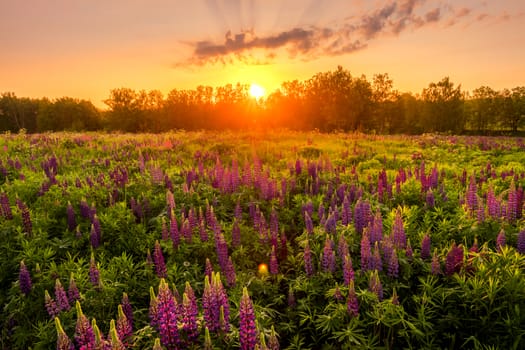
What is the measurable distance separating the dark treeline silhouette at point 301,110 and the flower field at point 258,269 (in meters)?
54.2

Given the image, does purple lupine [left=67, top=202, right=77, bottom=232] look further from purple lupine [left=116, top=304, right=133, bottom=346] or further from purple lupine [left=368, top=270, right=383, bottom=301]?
purple lupine [left=368, top=270, right=383, bottom=301]

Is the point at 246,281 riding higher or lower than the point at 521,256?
lower

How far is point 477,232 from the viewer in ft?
15.1

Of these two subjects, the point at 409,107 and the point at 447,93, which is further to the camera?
the point at 409,107

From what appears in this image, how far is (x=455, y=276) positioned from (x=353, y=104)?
60122 millimetres

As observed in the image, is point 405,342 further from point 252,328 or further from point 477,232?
point 477,232

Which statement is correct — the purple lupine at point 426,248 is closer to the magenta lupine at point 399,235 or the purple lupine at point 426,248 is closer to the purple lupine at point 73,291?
the magenta lupine at point 399,235

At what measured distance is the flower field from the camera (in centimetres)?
296

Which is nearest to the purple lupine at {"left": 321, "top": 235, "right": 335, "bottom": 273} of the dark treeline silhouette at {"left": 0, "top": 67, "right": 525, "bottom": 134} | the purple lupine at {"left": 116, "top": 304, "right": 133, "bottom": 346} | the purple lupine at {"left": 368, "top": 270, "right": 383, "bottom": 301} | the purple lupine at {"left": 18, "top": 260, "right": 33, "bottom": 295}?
the purple lupine at {"left": 368, "top": 270, "right": 383, "bottom": 301}

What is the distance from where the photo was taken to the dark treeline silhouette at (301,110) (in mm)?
62469

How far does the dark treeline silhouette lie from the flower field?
54192mm

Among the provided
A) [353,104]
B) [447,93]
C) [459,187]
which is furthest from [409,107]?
[459,187]

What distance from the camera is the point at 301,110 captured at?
236ft

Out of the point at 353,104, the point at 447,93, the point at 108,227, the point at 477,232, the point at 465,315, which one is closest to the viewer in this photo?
the point at 465,315
